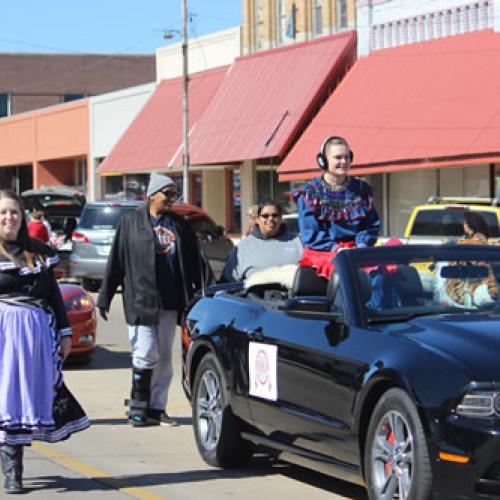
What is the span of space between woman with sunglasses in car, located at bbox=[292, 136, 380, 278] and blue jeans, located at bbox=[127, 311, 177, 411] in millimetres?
1707

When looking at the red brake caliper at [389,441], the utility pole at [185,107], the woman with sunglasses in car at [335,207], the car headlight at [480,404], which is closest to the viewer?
the car headlight at [480,404]

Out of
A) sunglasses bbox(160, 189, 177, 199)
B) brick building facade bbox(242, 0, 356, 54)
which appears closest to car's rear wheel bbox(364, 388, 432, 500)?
sunglasses bbox(160, 189, 177, 199)

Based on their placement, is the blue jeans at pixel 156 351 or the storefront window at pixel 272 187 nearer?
→ the blue jeans at pixel 156 351

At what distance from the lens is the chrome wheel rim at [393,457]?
668 centimetres

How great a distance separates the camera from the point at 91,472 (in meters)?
8.88

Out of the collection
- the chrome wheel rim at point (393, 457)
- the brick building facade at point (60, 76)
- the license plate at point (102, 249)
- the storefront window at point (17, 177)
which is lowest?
the chrome wheel rim at point (393, 457)

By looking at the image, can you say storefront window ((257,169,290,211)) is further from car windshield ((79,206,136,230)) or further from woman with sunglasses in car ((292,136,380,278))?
woman with sunglasses in car ((292,136,380,278))

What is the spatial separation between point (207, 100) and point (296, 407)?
1213 inches

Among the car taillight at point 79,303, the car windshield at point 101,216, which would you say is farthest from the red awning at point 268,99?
the car taillight at point 79,303

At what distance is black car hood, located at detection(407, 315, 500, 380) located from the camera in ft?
21.2

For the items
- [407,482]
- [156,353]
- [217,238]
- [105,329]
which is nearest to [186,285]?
[156,353]

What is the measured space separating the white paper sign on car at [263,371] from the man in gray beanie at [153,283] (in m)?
2.23

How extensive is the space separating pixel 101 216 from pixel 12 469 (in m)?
19.6

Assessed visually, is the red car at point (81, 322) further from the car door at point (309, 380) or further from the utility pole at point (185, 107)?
the utility pole at point (185, 107)
